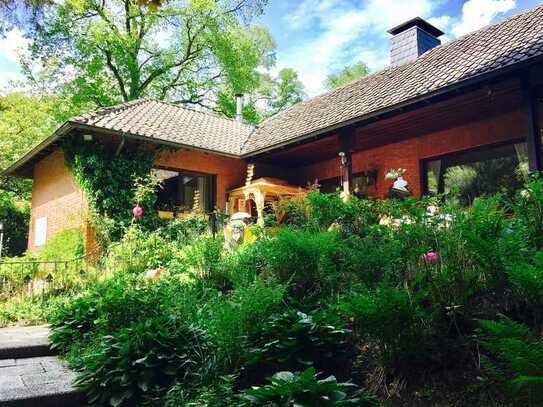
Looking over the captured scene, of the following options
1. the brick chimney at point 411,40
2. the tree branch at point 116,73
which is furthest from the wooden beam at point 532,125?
the tree branch at point 116,73

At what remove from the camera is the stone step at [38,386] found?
2957 millimetres

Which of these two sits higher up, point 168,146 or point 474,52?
point 474,52

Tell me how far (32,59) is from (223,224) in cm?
1512

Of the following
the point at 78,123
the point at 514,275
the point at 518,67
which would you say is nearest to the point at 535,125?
the point at 518,67

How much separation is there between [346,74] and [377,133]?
71.1 feet

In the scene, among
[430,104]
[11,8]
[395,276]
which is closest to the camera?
[395,276]

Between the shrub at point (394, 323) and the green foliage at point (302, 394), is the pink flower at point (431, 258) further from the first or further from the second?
the green foliage at point (302, 394)

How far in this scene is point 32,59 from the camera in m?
19.1

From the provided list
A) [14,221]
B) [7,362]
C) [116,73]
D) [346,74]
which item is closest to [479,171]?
[7,362]

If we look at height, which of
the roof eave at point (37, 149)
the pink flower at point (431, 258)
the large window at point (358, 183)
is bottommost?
the pink flower at point (431, 258)

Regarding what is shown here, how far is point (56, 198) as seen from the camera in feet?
38.6

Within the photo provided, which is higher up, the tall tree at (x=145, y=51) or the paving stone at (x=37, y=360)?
the tall tree at (x=145, y=51)

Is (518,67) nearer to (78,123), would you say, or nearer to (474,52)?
(474,52)

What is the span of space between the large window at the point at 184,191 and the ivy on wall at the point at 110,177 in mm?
948
